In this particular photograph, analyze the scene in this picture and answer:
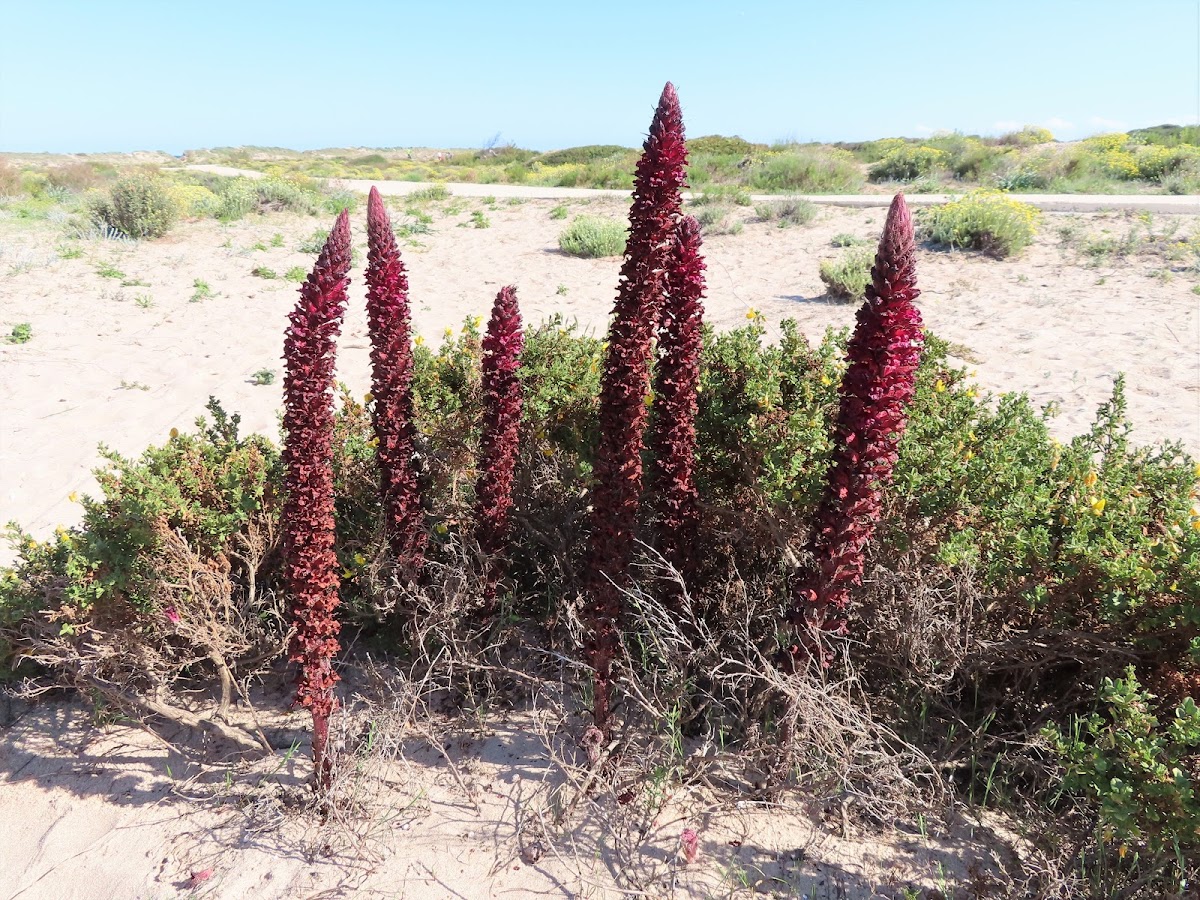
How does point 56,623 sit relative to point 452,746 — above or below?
A: above

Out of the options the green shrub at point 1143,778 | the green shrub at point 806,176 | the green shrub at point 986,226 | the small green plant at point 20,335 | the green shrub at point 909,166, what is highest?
the green shrub at point 909,166

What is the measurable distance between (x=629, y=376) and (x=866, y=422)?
2.97 ft

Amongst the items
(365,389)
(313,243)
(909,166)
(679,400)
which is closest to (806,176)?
(909,166)

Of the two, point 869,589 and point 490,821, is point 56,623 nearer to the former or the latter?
point 490,821

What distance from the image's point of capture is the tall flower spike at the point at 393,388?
3250 millimetres

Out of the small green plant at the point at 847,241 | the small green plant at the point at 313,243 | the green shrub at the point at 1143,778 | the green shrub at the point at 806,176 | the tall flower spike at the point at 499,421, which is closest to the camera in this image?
the green shrub at the point at 1143,778

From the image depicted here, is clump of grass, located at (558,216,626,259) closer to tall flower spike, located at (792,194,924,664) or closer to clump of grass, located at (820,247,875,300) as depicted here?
clump of grass, located at (820,247,875,300)

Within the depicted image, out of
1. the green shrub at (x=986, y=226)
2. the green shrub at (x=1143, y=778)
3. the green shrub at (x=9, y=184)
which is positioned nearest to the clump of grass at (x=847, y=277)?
the green shrub at (x=986, y=226)

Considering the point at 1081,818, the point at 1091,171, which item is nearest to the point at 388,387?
the point at 1081,818

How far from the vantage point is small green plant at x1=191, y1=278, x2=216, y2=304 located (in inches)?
426

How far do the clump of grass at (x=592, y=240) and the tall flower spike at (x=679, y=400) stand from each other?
1022 cm

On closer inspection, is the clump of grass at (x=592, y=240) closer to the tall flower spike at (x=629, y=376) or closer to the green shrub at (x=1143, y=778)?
the tall flower spike at (x=629, y=376)

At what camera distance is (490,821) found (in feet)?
10.6

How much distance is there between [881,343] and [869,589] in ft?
4.92
